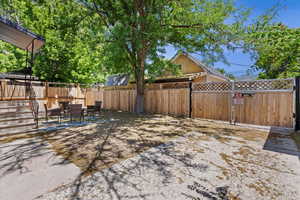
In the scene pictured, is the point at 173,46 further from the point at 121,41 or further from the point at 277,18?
the point at 277,18

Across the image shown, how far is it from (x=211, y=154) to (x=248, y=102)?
15.7 feet

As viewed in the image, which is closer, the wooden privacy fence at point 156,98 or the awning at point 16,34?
the awning at point 16,34

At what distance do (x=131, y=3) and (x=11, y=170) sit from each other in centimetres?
853

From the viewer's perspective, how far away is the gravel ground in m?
2.17

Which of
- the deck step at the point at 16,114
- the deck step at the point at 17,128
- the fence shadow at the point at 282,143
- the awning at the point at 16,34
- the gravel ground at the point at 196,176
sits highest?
the awning at the point at 16,34

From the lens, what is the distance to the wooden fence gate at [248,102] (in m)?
6.17

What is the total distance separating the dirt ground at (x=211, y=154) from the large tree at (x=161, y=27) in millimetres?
4919

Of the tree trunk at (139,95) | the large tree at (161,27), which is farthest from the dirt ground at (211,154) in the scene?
the large tree at (161,27)

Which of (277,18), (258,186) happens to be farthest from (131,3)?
(258,186)

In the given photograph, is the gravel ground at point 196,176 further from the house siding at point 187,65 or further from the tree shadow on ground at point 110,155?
the house siding at point 187,65

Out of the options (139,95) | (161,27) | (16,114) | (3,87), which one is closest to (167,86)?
(139,95)

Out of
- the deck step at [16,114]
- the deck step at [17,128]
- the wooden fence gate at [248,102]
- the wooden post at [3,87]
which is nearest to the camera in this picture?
the deck step at [17,128]

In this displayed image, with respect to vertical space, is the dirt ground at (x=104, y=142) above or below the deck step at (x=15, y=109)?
below

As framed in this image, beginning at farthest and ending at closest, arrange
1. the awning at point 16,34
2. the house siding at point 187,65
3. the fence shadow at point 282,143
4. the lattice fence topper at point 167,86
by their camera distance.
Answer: the house siding at point 187,65 < the lattice fence topper at point 167,86 < the awning at point 16,34 < the fence shadow at point 282,143
